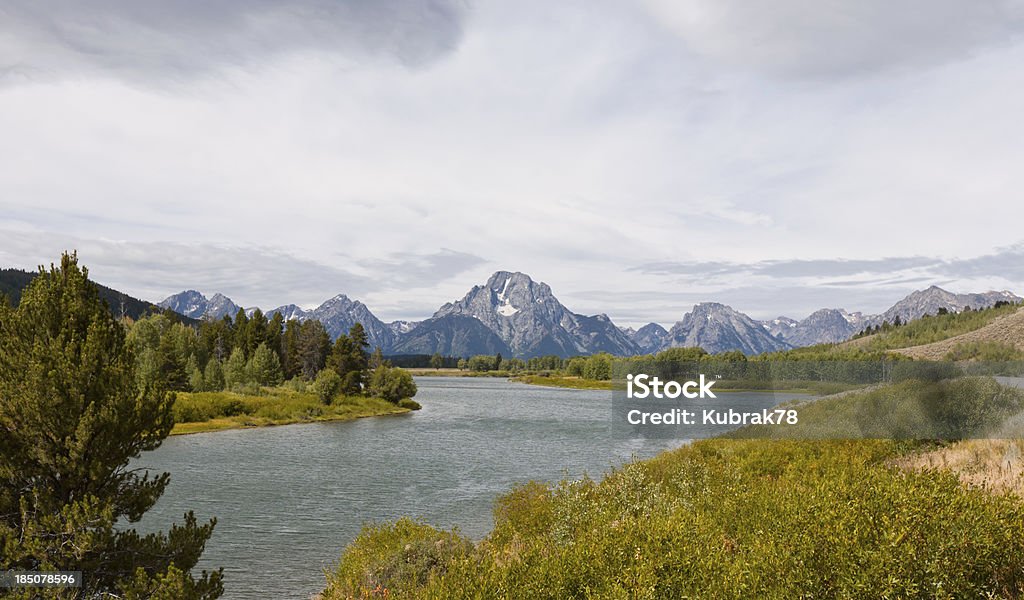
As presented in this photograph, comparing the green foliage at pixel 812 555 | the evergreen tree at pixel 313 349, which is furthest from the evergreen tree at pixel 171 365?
the green foliage at pixel 812 555

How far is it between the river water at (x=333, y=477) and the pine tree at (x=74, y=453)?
847cm

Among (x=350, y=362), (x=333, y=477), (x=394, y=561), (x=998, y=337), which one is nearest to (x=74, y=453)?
(x=394, y=561)

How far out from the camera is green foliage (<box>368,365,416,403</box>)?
115 m

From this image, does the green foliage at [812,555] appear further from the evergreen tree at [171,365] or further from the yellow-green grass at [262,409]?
the evergreen tree at [171,365]

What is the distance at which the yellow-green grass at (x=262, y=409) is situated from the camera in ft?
260

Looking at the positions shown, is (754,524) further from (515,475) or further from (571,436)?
(571,436)

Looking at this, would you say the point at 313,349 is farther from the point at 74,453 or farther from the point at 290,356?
the point at 74,453

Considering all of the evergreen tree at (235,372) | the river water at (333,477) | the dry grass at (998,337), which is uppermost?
the dry grass at (998,337)

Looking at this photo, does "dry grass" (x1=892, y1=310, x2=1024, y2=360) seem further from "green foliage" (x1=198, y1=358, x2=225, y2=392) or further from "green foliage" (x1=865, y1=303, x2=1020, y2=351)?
"green foliage" (x1=198, y1=358, x2=225, y2=392)

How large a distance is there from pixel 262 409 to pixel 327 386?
568 inches

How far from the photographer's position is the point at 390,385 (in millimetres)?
116000

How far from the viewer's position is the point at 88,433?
52.7 feet

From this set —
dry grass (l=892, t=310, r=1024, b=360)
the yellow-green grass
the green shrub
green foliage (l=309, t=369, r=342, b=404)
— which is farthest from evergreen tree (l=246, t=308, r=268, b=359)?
dry grass (l=892, t=310, r=1024, b=360)

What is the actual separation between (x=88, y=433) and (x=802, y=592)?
17.7 metres
